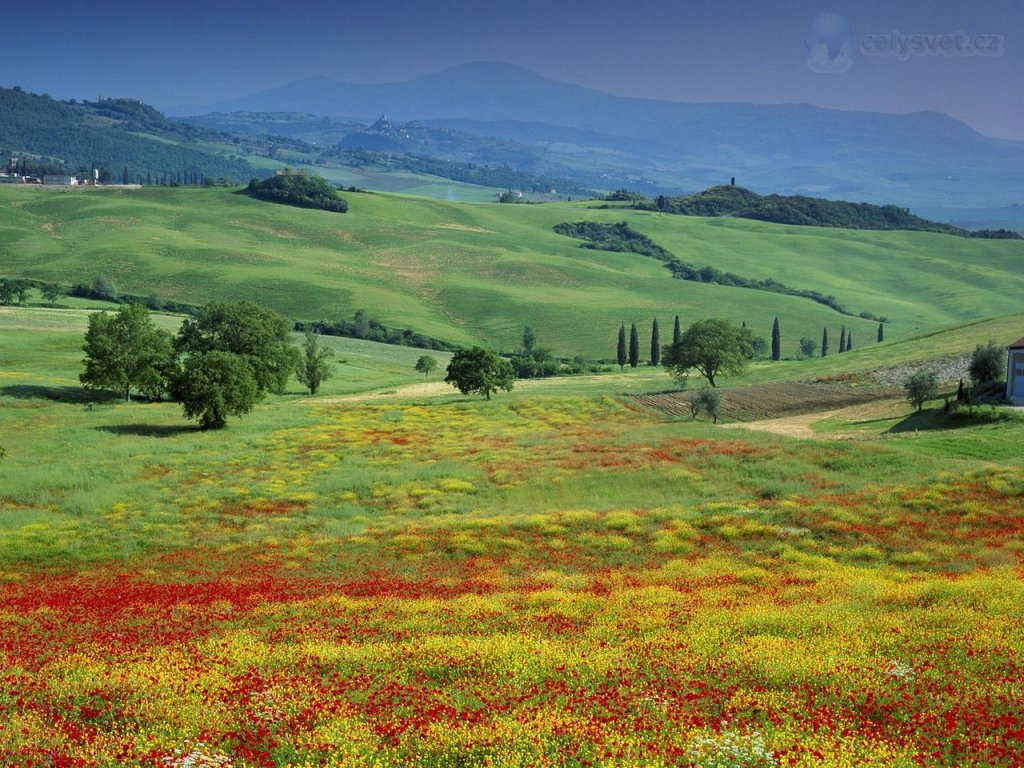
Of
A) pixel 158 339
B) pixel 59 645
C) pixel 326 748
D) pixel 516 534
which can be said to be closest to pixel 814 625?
pixel 326 748

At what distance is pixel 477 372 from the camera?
111 m

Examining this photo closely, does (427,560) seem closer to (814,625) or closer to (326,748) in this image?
(814,625)

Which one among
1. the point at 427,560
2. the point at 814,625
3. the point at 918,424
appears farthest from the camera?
the point at 918,424

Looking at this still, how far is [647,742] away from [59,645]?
1483 cm

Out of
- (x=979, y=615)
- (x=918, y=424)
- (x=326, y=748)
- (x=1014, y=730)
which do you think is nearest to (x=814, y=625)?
(x=979, y=615)

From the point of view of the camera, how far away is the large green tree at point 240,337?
10988 centimetres

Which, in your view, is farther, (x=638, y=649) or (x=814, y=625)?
(x=814, y=625)

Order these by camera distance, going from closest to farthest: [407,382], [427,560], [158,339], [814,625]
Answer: [814,625], [427,560], [158,339], [407,382]

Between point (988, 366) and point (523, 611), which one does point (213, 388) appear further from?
point (988, 366)

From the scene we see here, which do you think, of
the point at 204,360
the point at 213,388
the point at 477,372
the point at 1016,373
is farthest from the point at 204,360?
the point at 1016,373

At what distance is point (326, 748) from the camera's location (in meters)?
14.4

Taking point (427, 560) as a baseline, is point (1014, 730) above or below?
above

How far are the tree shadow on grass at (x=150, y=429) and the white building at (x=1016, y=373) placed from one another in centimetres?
7258

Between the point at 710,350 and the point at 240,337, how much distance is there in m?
57.2
